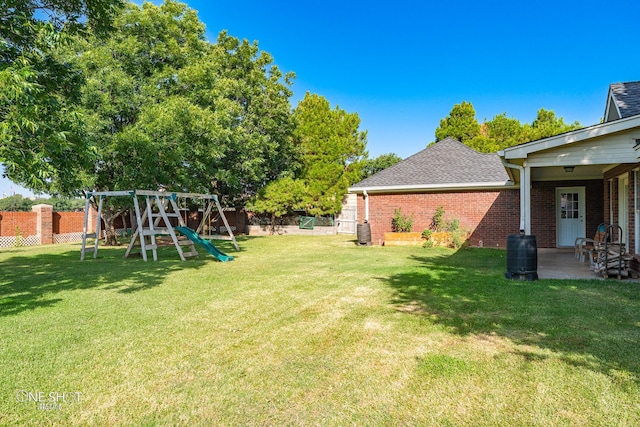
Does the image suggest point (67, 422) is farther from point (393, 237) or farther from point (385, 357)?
point (393, 237)

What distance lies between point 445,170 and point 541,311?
11.2m

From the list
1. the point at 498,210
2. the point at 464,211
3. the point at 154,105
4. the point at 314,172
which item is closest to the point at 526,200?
the point at 498,210

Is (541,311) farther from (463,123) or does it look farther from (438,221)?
(463,123)

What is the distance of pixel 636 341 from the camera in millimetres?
3719

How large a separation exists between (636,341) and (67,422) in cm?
501

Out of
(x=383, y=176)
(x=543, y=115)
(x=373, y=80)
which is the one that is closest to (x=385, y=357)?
(x=383, y=176)

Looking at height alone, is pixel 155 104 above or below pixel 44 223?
above

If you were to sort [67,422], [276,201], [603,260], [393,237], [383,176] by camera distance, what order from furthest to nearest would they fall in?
[276,201] < [383,176] < [393,237] < [603,260] < [67,422]

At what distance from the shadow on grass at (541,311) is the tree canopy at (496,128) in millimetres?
23697

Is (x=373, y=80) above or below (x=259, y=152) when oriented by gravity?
above

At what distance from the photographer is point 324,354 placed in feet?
11.6

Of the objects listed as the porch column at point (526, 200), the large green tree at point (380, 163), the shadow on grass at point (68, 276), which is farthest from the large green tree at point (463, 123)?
the shadow on grass at point (68, 276)

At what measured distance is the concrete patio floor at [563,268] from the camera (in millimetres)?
7273

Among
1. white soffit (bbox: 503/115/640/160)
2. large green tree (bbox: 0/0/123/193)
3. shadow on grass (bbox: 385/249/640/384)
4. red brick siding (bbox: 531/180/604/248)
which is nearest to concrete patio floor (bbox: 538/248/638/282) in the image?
shadow on grass (bbox: 385/249/640/384)
